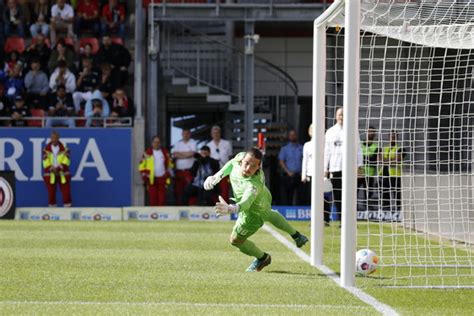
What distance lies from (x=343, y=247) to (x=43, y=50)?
17371mm

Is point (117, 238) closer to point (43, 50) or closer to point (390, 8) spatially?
point (390, 8)

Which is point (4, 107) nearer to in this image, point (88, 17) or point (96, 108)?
point (96, 108)

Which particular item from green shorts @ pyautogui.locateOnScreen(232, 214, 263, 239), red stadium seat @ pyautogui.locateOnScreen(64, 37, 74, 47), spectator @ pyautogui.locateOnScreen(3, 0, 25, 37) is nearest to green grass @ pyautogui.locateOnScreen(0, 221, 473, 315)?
green shorts @ pyautogui.locateOnScreen(232, 214, 263, 239)

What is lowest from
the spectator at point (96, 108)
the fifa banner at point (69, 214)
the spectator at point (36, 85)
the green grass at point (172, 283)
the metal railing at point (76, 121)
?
the fifa banner at point (69, 214)

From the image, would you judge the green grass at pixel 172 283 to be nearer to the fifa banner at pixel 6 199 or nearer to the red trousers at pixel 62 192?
the fifa banner at pixel 6 199

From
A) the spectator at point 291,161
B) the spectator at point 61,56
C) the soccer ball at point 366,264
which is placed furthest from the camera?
the spectator at point 61,56

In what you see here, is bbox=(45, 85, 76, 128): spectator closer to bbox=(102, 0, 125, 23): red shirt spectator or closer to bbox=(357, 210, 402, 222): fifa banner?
bbox=(102, 0, 125, 23): red shirt spectator

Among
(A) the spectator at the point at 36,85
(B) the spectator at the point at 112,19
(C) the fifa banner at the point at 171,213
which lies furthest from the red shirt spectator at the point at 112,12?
(C) the fifa banner at the point at 171,213

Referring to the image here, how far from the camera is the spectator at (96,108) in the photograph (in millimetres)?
25250

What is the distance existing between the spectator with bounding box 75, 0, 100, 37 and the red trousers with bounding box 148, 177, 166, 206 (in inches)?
190

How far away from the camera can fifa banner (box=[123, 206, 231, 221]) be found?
22438mm

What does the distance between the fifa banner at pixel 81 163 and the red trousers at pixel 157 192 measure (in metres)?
0.93

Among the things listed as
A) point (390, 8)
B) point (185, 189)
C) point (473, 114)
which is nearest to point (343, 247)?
point (390, 8)

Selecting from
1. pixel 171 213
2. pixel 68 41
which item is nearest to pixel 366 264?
pixel 171 213
